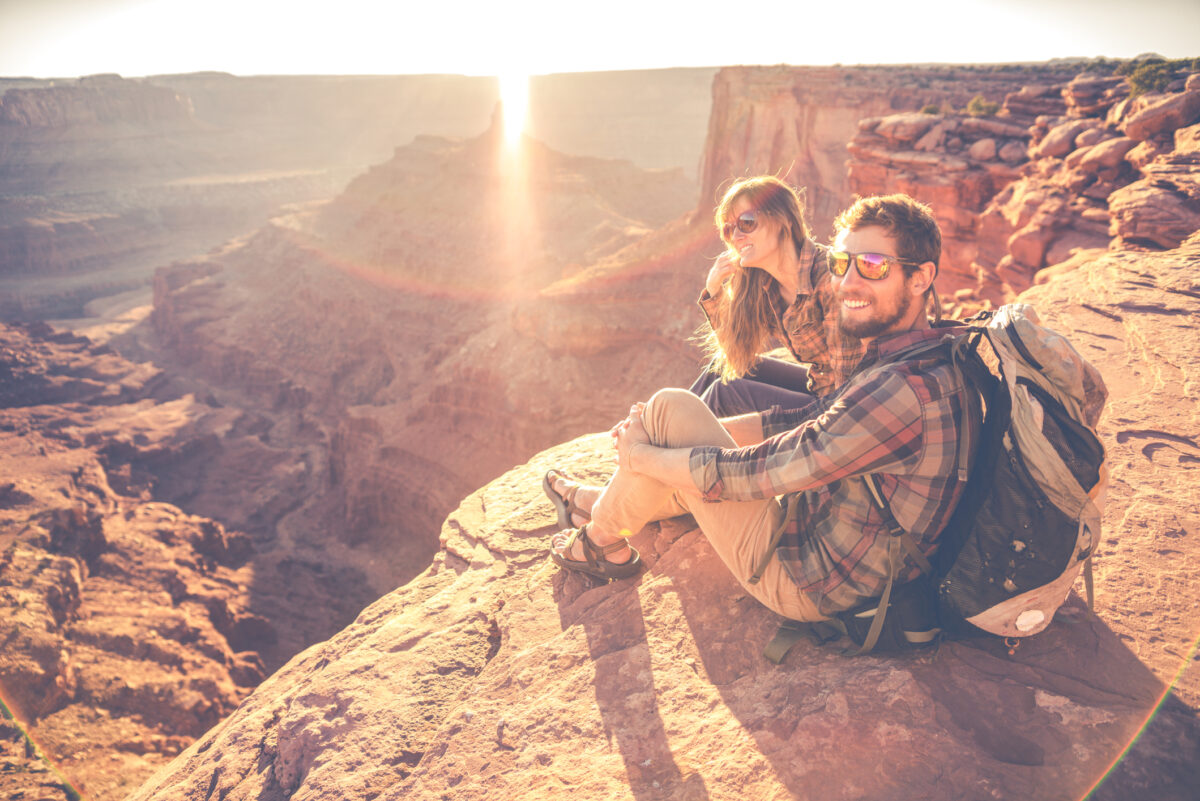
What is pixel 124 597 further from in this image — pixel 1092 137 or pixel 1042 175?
pixel 1092 137

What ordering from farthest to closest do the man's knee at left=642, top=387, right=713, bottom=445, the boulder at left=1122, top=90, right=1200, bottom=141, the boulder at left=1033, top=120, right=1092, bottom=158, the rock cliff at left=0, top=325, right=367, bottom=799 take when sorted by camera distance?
the boulder at left=1033, top=120, right=1092, bottom=158, the rock cliff at left=0, top=325, right=367, bottom=799, the boulder at left=1122, top=90, right=1200, bottom=141, the man's knee at left=642, top=387, right=713, bottom=445

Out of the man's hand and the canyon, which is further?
the man's hand

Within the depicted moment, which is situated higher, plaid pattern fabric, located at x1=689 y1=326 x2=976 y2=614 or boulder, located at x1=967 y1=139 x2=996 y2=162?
boulder, located at x1=967 y1=139 x2=996 y2=162

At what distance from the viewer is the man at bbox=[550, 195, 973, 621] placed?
248 cm

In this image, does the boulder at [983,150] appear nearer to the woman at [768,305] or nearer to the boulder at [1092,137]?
the boulder at [1092,137]

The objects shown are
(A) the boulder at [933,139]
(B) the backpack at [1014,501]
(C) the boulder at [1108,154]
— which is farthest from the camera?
(A) the boulder at [933,139]

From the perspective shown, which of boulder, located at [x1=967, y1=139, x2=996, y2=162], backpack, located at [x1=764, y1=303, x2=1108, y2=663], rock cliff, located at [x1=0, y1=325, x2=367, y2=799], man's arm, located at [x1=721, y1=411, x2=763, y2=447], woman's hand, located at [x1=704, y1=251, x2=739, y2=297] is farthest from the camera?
boulder, located at [x1=967, y1=139, x2=996, y2=162]

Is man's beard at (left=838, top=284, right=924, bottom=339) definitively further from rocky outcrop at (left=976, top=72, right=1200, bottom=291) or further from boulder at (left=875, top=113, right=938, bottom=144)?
boulder at (left=875, top=113, right=938, bottom=144)

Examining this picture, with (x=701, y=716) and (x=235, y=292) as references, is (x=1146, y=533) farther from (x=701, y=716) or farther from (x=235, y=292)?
(x=235, y=292)

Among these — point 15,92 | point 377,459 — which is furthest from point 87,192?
point 377,459

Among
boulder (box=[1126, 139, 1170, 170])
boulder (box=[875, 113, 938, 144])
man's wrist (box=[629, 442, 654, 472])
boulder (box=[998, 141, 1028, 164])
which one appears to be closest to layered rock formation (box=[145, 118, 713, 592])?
boulder (box=[875, 113, 938, 144])

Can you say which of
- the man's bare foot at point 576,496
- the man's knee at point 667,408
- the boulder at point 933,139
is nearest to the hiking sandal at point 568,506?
the man's bare foot at point 576,496

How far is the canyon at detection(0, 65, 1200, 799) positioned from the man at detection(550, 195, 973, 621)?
0.50 m

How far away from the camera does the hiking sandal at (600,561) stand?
4012mm
